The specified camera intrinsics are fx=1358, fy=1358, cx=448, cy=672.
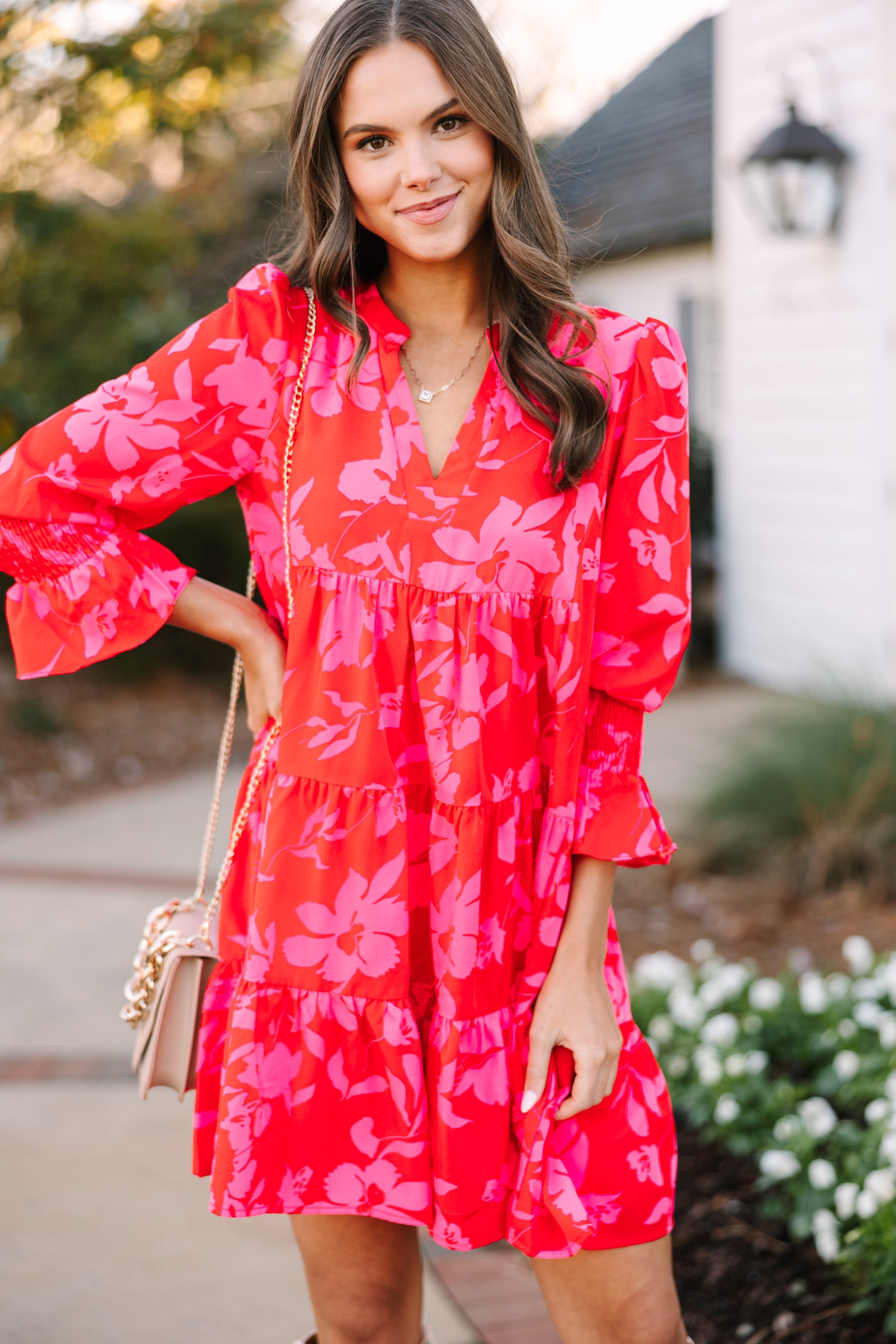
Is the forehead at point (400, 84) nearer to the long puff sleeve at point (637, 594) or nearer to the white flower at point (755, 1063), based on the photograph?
the long puff sleeve at point (637, 594)

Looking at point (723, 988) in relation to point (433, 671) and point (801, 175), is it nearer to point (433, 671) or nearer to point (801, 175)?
point (433, 671)

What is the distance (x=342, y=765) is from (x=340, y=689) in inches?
3.6

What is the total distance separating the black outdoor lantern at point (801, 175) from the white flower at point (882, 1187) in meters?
5.50

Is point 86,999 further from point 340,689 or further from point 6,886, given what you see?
point 340,689

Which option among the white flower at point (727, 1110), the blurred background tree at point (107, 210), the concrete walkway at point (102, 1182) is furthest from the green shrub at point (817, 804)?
the blurred background tree at point (107, 210)

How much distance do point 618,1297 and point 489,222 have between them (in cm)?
135

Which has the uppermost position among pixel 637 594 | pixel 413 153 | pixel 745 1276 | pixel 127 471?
pixel 413 153

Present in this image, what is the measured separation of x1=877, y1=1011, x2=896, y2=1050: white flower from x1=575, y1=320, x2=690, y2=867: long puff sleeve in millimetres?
1378

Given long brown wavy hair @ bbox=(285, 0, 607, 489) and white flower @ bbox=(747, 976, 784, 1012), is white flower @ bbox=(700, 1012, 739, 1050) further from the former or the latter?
long brown wavy hair @ bbox=(285, 0, 607, 489)

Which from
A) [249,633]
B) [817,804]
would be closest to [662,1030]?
[817,804]

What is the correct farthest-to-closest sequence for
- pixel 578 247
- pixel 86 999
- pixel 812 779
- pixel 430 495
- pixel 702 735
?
pixel 702 735 < pixel 812 779 < pixel 86 999 < pixel 578 247 < pixel 430 495

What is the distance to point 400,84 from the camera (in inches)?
63.6

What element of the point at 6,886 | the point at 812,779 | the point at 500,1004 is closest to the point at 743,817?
the point at 812,779

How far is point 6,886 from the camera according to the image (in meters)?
4.86
